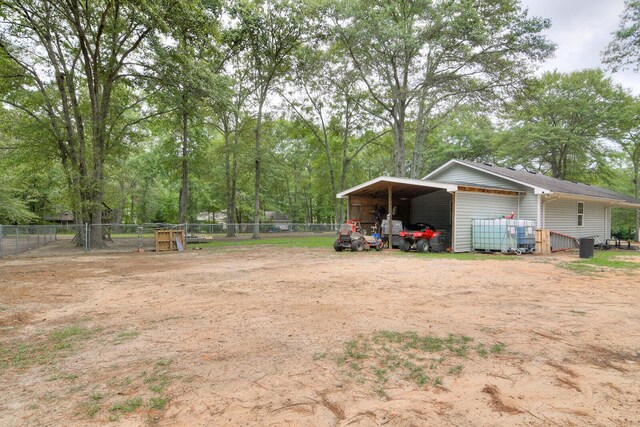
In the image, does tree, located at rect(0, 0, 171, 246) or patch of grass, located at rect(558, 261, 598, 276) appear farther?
tree, located at rect(0, 0, 171, 246)

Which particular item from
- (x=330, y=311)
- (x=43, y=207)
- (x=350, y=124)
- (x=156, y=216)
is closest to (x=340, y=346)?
(x=330, y=311)

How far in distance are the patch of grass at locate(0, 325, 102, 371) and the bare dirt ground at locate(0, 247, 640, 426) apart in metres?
0.03

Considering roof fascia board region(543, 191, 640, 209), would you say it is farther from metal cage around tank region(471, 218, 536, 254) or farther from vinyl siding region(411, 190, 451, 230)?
vinyl siding region(411, 190, 451, 230)

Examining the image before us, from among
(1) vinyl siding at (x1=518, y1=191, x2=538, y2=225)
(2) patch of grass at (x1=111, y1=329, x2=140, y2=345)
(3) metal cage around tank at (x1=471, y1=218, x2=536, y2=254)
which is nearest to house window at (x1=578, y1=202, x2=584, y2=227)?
(1) vinyl siding at (x1=518, y1=191, x2=538, y2=225)

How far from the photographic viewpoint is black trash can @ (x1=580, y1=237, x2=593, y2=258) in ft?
42.2

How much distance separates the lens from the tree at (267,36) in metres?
22.0

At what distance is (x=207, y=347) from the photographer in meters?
3.98

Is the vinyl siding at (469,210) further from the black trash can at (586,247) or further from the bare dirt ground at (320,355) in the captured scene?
the bare dirt ground at (320,355)

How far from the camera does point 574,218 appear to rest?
1905cm

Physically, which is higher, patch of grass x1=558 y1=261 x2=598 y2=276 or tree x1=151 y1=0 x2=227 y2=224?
tree x1=151 y1=0 x2=227 y2=224

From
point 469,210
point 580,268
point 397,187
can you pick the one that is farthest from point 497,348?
point 397,187

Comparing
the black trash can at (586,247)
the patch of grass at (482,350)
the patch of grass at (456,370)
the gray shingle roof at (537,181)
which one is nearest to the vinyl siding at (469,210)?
the gray shingle roof at (537,181)

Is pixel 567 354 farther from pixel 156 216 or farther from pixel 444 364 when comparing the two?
pixel 156 216

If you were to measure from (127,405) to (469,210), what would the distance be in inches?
605
